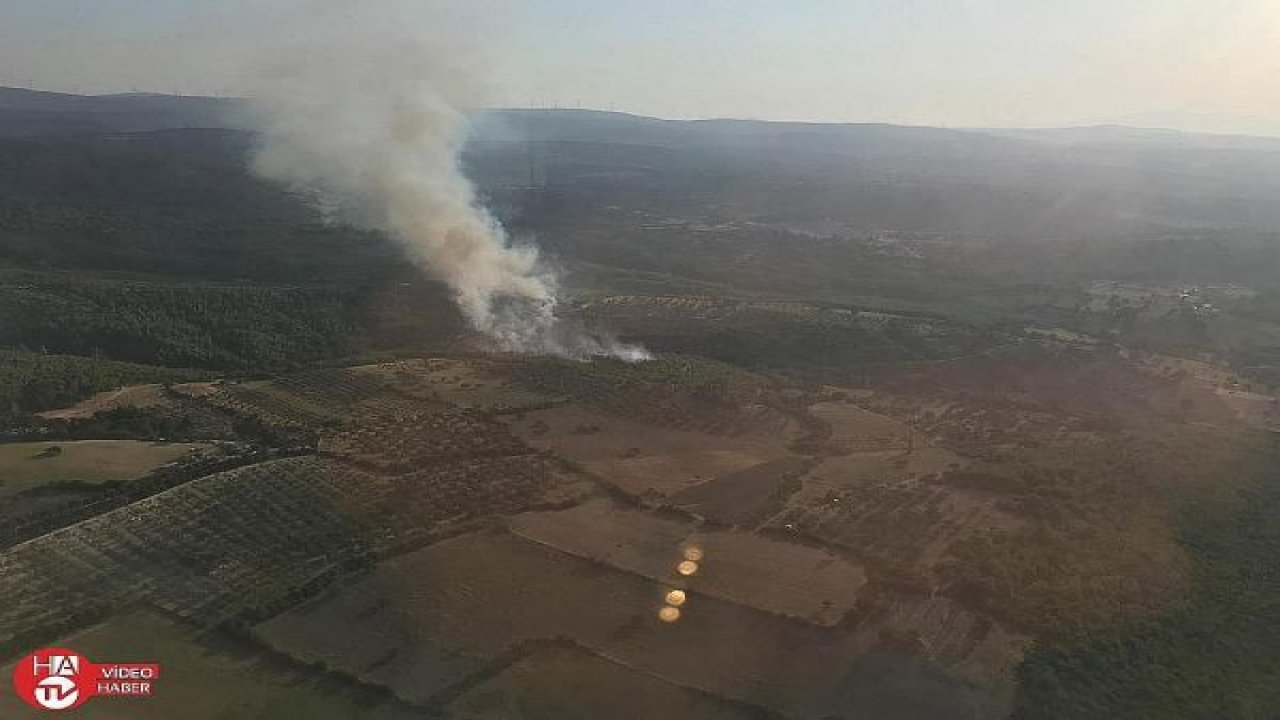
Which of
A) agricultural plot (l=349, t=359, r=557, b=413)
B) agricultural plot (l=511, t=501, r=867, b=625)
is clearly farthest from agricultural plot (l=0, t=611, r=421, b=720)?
agricultural plot (l=349, t=359, r=557, b=413)

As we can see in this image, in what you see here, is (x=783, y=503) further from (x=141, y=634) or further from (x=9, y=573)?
(x=9, y=573)

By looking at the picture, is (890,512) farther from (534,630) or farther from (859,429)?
(534,630)

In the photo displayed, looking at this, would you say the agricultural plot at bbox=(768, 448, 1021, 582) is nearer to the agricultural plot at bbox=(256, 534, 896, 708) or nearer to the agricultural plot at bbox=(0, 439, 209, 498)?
the agricultural plot at bbox=(256, 534, 896, 708)

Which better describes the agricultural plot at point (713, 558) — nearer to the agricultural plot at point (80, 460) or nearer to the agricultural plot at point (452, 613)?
the agricultural plot at point (452, 613)

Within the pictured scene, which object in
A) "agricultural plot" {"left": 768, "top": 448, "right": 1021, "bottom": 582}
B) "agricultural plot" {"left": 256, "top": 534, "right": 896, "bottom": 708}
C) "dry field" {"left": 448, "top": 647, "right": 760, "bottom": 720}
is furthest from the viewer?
"agricultural plot" {"left": 768, "top": 448, "right": 1021, "bottom": 582}

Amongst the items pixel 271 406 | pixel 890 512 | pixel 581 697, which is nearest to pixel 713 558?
pixel 890 512

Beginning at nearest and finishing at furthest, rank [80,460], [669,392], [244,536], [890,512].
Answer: [244,536] < [890,512] < [80,460] < [669,392]
